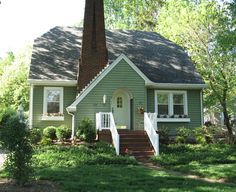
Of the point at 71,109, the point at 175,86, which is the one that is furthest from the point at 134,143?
the point at 175,86

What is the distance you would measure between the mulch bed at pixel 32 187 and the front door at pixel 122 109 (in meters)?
11.4

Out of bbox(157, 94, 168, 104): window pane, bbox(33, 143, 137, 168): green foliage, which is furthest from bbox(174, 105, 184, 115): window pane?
bbox(33, 143, 137, 168): green foliage

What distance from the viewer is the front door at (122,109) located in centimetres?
2148

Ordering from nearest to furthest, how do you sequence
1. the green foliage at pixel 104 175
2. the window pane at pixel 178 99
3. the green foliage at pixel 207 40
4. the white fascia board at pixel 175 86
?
the green foliage at pixel 104 175 < the white fascia board at pixel 175 86 < the window pane at pixel 178 99 < the green foliage at pixel 207 40

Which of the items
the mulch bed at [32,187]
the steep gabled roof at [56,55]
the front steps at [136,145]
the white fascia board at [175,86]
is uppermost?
the steep gabled roof at [56,55]

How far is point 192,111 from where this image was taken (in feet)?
75.0

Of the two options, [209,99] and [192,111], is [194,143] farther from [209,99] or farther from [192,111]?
[209,99]

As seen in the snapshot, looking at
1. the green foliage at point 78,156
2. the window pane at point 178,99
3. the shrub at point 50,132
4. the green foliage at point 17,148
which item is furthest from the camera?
the window pane at point 178,99

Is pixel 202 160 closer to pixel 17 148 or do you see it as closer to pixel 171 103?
pixel 171 103

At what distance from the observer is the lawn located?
9.83m

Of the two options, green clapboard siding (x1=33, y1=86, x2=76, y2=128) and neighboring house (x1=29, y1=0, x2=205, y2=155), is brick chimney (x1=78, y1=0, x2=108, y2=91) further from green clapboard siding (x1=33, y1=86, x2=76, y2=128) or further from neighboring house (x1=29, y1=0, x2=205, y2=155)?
green clapboard siding (x1=33, y1=86, x2=76, y2=128)

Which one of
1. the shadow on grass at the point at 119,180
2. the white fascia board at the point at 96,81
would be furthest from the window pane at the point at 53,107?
the shadow on grass at the point at 119,180

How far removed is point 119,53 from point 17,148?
15.5 meters

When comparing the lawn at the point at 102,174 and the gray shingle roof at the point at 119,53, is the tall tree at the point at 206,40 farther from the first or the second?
the lawn at the point at 102,174
